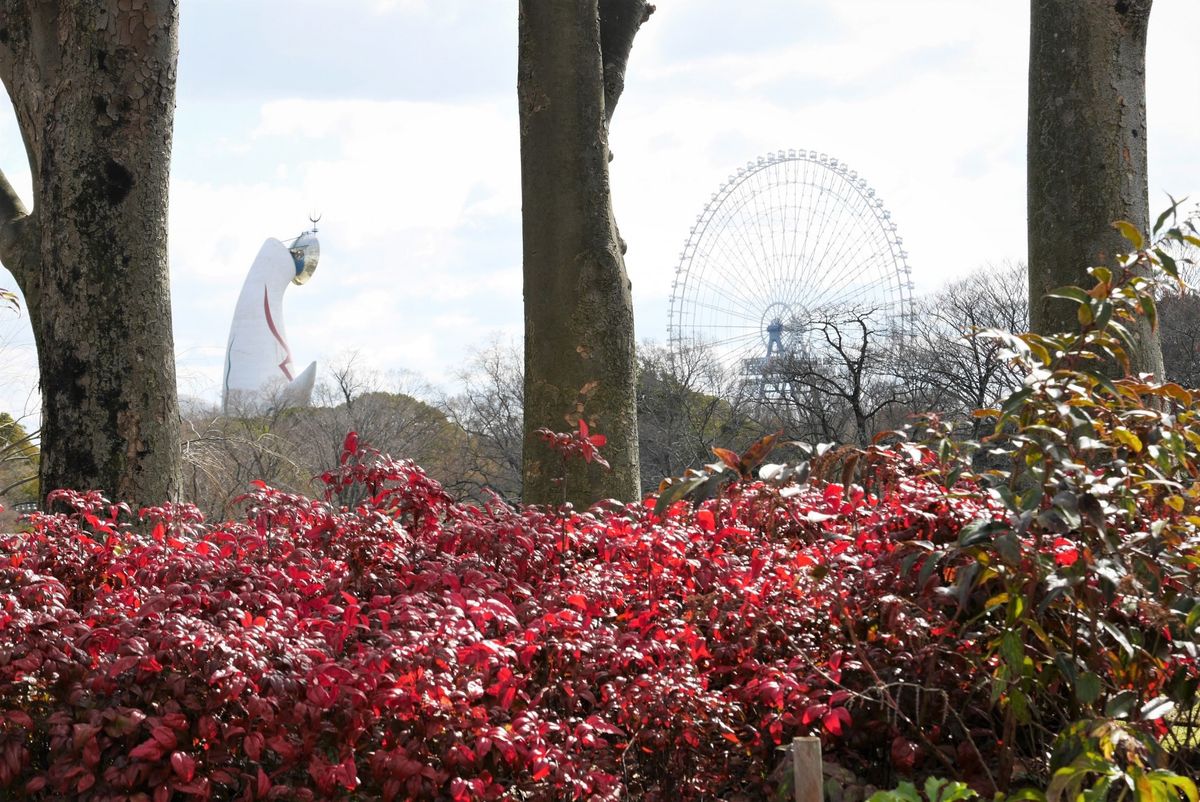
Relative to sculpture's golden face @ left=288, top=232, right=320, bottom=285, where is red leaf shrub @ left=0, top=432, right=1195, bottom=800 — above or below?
below

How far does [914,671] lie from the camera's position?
322cm

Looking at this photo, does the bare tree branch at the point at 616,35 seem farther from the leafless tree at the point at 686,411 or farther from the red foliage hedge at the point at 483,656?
the leafless tree at the point at 686,411

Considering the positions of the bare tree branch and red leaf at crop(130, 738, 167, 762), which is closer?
red leaf at crop(130, 738, 167, 762)

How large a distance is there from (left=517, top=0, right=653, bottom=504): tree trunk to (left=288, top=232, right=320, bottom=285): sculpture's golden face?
73.7 m

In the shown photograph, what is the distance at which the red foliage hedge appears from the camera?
108 inches

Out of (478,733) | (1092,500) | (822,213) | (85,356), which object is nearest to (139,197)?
(85,356)

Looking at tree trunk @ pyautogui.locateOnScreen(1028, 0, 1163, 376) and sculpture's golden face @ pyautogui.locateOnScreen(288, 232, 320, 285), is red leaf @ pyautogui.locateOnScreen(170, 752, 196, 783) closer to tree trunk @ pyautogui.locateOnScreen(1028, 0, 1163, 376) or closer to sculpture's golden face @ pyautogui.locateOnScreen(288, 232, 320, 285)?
tree trunk @ pyautogui.locateOnScreen(1028, 0, 1163, 376)

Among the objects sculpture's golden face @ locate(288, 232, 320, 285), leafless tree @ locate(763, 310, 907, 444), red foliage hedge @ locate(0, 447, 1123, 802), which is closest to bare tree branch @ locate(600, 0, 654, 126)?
red foliage hedge @ locate(0, 447, 1123, 802)

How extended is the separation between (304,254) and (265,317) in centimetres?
500

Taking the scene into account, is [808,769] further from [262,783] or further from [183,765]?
[183,765]

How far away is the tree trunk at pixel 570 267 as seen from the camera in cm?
611

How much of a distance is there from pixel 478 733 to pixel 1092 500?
1521 mm

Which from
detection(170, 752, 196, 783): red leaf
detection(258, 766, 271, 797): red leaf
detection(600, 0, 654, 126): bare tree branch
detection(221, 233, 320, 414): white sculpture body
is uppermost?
detection(221, 233, 320, 414): white sculpture body

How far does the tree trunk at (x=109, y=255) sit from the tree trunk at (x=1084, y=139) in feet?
14.6
